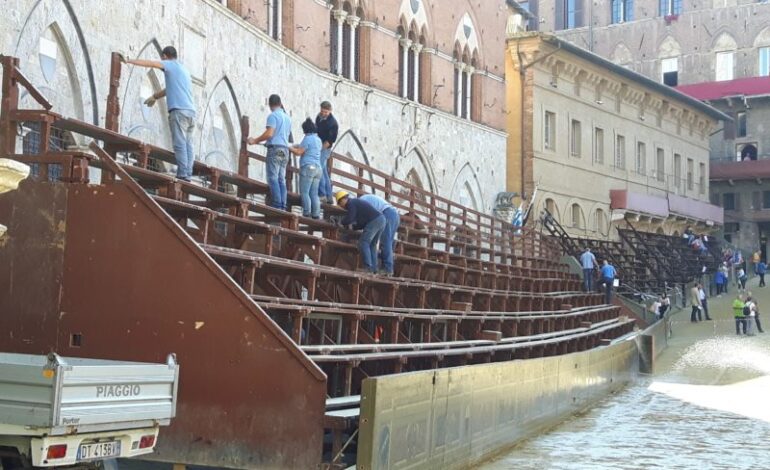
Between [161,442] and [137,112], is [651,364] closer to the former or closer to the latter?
[137,112]

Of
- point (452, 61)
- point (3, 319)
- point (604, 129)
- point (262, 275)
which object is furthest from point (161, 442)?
point (604, 129)

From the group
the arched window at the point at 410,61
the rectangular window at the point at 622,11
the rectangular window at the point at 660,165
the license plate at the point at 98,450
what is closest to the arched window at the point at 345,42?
the arched window at the point at 410,61

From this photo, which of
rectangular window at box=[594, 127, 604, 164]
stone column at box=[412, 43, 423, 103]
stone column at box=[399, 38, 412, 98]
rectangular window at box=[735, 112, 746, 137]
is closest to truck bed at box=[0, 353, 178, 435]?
stone column at box=[399, 38, 412, 98]

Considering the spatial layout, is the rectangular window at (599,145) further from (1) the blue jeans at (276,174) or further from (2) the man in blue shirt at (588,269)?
(1) the blue jeans at (276,174)

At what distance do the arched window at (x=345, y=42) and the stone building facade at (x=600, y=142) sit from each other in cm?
1373

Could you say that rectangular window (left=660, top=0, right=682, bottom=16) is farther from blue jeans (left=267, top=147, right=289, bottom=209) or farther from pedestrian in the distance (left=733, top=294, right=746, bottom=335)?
blue jeans (left=267, top=147, right=289, bottom=209)

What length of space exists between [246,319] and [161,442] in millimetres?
1454

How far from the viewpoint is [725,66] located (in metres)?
62.5

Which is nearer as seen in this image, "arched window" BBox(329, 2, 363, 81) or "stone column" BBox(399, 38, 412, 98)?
"arched window" BBox(329, 2, 363, 81)

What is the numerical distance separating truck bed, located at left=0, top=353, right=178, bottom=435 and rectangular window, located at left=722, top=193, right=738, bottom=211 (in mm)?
59705

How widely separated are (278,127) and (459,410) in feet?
18.8

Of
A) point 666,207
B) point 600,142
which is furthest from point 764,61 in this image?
point 600,142

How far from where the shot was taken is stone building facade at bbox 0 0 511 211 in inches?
601

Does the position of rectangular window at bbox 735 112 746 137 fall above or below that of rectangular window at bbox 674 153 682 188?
above
